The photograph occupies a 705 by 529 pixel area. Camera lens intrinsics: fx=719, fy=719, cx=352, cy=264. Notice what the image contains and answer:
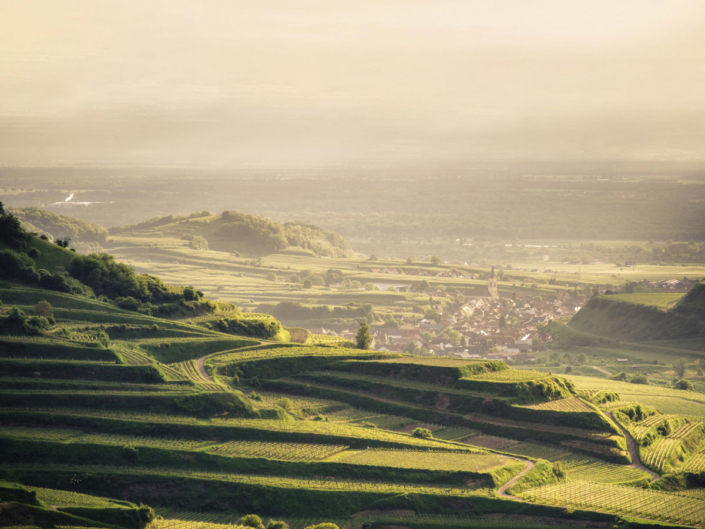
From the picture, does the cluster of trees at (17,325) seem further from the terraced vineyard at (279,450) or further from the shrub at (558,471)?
the shrub at (558,471)

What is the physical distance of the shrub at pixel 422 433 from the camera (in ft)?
203

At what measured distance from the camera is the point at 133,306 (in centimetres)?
8419

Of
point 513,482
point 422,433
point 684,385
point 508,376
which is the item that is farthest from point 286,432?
point 684,385

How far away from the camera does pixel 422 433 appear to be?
204ft

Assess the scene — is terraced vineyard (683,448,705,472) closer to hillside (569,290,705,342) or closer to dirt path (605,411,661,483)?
dirt path (605,411,661,483)

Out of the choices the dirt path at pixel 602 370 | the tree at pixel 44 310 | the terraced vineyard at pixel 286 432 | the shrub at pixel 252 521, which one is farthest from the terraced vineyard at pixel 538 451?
the dirt path at pixel 602 370

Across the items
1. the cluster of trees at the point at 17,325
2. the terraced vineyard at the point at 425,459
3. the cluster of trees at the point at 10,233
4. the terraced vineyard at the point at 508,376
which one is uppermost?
the cluster of trees at the point at 10,233

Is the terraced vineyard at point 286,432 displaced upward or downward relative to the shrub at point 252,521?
upward

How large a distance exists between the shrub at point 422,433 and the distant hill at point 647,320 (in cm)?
8289

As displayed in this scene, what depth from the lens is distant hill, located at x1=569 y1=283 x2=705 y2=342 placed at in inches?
5162

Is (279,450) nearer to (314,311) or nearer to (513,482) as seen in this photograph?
(513,482)

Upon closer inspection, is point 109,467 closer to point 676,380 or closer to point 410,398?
point 410,398

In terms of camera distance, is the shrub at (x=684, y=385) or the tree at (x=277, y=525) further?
the shrub at (x=684, y=385)

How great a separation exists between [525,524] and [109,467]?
29.6 meters
